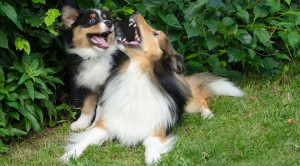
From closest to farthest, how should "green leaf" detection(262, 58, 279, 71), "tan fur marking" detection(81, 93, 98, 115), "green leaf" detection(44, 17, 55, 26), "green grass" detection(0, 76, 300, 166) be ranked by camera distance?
"green leaf" detection(44, 17, 55, 26) < "green grass" detection(0, 76, 300, 166) < "tan fur marking" detection(81, 93, 98, 115) < "green leaf" detection(262, 58, 279, 71)

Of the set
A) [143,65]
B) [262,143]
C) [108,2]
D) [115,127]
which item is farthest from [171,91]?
[108,2]

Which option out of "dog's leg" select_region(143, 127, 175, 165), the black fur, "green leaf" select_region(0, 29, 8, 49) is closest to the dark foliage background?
"green leaf" select_region(0, 29, 8, 49)

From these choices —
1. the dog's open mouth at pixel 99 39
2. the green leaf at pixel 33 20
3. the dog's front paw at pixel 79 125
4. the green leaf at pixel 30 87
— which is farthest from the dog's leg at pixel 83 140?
the green leaf at pixel 33 20

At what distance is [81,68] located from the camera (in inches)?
171

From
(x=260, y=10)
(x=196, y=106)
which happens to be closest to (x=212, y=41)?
(x=260, y=10)

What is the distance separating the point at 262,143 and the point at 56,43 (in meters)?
2.51

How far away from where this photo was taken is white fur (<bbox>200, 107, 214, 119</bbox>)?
4500 millimetres

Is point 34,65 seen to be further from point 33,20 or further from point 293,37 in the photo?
point 293,37

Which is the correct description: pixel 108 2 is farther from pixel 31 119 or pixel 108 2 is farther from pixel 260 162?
pixel 260 162

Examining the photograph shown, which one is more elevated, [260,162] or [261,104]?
[260,162]

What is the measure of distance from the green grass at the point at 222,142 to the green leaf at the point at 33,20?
1204mm

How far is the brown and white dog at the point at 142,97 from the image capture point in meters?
3.80

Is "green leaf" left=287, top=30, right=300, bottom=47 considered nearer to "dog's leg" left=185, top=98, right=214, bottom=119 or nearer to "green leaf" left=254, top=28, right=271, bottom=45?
"green leaf" left=254, top=28, right=271, bottom=45

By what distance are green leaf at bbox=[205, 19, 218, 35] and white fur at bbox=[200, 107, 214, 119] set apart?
0.90 meters
